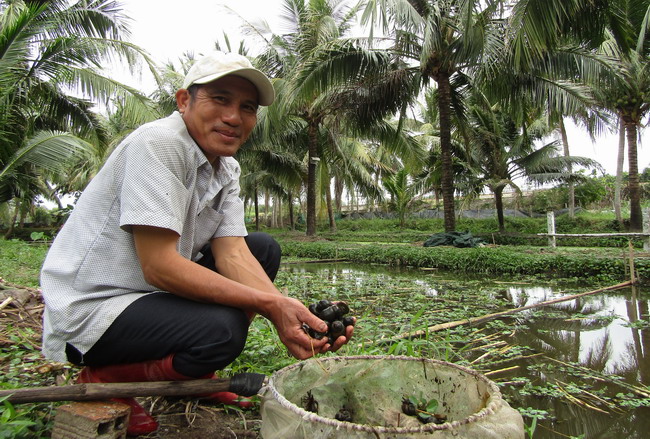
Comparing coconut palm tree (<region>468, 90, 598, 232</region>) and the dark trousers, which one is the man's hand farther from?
coconut palm tree (<region>468, 90, 598, 232</region>)

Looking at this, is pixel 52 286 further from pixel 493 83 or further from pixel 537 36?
pixel 493 83

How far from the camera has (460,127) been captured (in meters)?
10.9

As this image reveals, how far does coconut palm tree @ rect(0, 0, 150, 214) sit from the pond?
15.1 feet

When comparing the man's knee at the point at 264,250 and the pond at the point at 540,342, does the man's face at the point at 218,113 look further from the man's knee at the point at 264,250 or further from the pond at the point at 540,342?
the pond at the point at 540,342

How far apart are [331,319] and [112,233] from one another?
2.50 feet

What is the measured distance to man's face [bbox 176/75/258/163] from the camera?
1424 mm

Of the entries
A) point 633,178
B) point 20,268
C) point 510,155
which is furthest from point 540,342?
point 510,155

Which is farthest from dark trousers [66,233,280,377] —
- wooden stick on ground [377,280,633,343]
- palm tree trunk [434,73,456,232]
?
palm tree trunk [434,73,456,232]

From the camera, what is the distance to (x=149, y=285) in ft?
4.43

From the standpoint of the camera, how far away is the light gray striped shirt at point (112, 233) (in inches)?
48.0

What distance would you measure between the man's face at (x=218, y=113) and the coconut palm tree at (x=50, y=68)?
565cm

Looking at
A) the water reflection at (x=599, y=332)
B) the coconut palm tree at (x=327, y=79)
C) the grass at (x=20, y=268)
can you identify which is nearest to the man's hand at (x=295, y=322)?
the water reflection at (x=599, y=332)

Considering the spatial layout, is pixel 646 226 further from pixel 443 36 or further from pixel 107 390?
pixel 107 390

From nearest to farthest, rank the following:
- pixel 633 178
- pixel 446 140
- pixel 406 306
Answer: pixel 406 306 < pixel 446 140 < pixel 633 178
